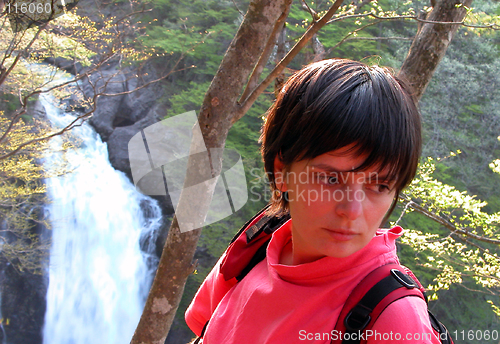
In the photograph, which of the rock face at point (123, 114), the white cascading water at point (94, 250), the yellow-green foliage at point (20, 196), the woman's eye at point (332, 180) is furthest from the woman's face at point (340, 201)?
the rock face at point (123, 114)

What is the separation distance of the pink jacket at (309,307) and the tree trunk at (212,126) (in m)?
1.43

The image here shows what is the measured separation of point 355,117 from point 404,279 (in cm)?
29

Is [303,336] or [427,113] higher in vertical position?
[303,336]

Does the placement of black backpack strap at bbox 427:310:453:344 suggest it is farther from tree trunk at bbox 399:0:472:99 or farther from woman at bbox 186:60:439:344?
tree trunk at bbox 399:0:472:99

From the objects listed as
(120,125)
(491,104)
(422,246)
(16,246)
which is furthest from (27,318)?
(491,104)

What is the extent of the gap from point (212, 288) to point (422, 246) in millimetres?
3127

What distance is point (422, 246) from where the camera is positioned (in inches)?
137

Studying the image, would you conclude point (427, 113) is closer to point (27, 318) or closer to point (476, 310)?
point (476, 310)

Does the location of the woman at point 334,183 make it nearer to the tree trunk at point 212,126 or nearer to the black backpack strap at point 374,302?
the black backpack strap at point 374,302

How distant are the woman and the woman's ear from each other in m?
0.05

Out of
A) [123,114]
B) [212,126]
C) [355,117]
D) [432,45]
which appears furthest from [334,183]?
[123,114]

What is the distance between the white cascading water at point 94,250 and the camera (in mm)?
8414

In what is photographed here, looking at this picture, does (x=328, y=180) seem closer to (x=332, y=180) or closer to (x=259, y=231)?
(x=332, y=180)

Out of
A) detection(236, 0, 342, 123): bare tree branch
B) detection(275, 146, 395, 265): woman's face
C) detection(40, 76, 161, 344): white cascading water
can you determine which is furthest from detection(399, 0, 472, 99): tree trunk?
detection(40, 76, 161, 344): white cascading water
